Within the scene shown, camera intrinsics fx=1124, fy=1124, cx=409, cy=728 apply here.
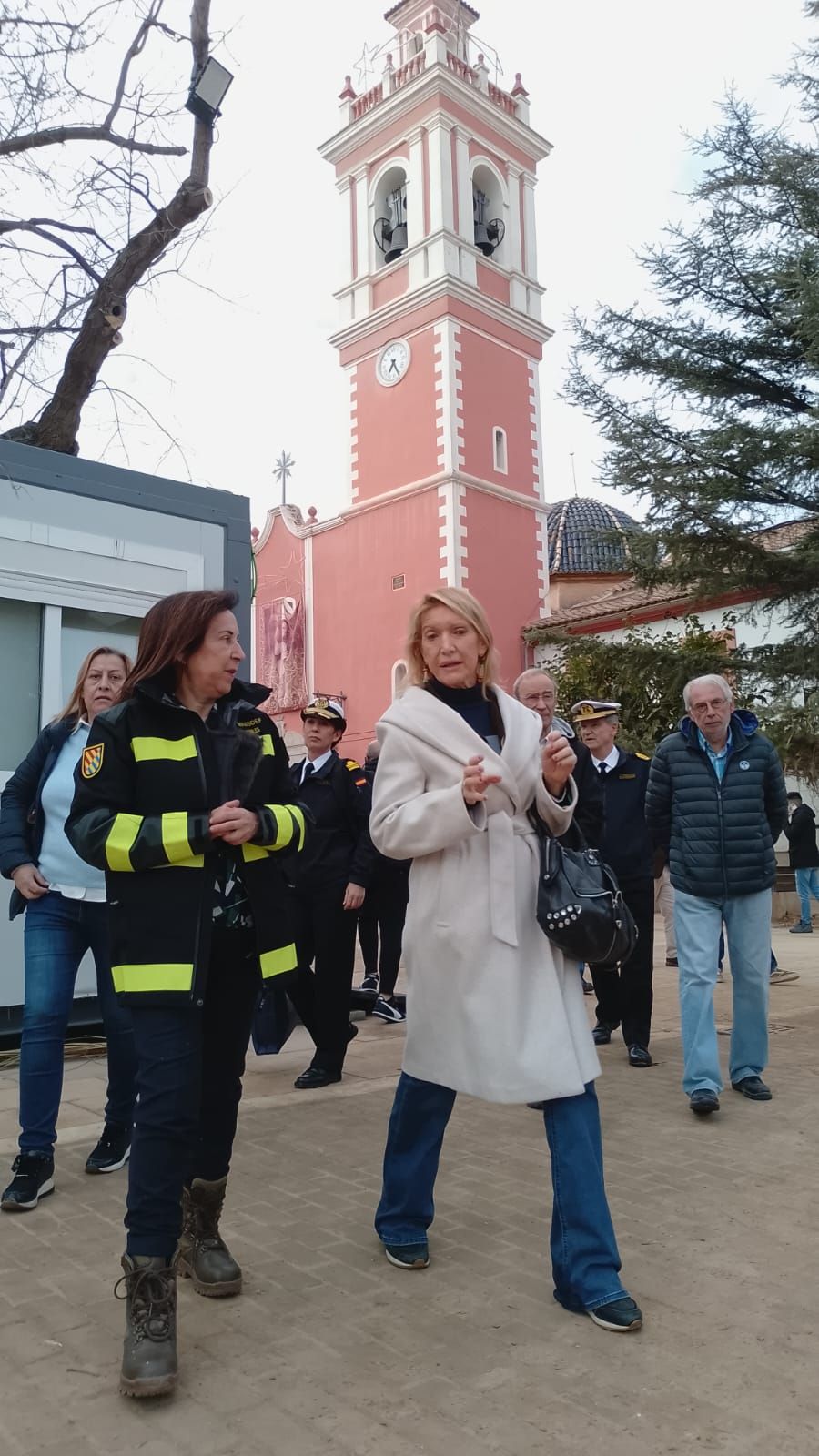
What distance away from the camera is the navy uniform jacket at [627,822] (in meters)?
6.48

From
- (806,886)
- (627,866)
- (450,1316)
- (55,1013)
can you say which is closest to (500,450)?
(806,886)

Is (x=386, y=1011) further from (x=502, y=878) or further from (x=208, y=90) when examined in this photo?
(x=208, y=90)

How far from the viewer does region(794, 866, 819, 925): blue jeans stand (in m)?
15.7

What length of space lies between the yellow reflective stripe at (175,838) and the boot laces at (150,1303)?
3.16 ft

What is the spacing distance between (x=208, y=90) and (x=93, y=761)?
290 inches

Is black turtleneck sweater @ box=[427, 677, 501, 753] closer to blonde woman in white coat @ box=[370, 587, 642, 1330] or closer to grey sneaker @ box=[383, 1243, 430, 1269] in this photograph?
blonde woman in white coat @ box=[370, 587, 642, 1330]

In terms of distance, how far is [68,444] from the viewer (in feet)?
26.2

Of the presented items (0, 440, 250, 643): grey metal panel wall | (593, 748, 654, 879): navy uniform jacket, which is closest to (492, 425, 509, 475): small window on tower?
(0, 440, 250, 643): grey metal panel wall

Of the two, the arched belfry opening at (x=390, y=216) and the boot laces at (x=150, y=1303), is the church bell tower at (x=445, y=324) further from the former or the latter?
the boot laces at (x=150, y=1303)

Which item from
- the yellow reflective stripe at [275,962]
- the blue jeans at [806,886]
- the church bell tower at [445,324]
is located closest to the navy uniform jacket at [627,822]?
the yellow reflective stripe at [275,962]

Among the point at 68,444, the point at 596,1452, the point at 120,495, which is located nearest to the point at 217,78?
the point at 68,444

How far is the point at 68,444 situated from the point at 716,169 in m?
8.59

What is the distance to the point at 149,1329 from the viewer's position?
2.59m

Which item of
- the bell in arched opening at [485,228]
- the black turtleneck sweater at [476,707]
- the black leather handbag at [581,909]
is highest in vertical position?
the bell in arched opening at [485,228]
